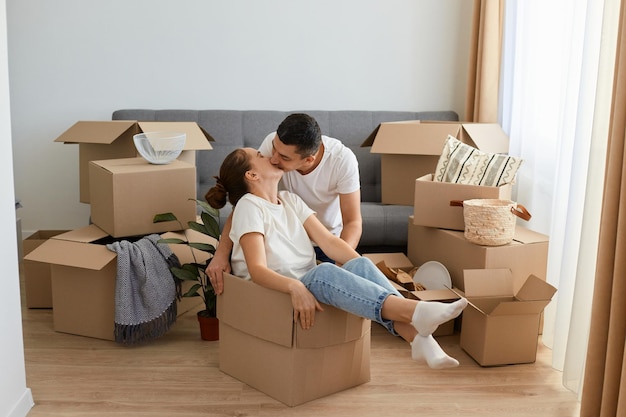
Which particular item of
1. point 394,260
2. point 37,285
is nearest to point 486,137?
point 394,260

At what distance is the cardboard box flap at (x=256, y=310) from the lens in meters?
2.31

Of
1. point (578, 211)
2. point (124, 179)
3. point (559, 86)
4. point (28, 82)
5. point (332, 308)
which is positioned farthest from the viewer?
point (28, 82)

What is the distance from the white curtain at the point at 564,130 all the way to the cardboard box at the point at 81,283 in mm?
1633

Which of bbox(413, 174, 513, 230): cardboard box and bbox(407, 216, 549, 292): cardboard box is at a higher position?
bbox(413, 174, 513, 230): cardboard box

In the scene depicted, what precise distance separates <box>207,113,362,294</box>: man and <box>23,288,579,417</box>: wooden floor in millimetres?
393

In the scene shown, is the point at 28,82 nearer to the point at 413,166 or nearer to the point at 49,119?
the point at 49,119

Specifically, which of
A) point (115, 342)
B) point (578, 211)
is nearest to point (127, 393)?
point (115, 342)

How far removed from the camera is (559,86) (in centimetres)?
310

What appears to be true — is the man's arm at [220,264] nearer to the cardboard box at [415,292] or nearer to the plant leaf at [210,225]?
the plant leaf at [210,225]

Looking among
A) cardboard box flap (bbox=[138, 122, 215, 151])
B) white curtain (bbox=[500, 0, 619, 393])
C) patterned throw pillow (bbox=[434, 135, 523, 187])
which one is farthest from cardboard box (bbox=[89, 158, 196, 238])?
white curtain (bbox=[500, 0, 619, 393])

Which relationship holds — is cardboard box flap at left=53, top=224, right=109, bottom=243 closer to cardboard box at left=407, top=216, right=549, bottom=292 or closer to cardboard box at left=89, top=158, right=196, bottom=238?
cardboard box at left=89, top=158, right=196, bottom=238

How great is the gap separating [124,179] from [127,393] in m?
0.88

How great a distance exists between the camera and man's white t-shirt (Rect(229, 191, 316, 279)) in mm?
2430

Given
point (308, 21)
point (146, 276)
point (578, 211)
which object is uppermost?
point (308, 21)
